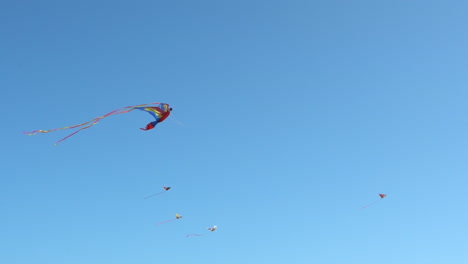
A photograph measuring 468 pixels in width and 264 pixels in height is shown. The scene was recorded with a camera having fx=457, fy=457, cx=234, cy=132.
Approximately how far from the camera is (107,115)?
21375 mm

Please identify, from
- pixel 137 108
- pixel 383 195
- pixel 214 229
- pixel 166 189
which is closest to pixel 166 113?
pixel 137 108

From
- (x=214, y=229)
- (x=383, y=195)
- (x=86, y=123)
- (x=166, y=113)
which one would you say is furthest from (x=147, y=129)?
(x=383, y=195)

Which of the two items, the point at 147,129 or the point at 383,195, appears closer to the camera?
the point at 147,129

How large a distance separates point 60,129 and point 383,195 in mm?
31206

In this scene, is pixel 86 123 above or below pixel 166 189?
below

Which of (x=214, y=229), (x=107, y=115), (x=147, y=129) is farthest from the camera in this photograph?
(x=214, y=229)

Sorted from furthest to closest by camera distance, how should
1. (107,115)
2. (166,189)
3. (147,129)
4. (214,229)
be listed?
(214,229) → (166,189) → (147,129) → (107,115)

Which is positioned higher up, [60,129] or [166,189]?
[166,189]

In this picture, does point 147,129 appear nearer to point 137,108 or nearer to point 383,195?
point 137,108

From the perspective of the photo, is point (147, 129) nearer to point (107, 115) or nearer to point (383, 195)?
point (107, 115)

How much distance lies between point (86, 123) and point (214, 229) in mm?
21123

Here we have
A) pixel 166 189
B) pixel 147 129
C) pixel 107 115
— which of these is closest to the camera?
pixel 107 115

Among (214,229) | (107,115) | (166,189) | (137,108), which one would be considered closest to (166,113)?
(137,108)

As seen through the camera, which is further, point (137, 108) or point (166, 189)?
point (166, 189)
